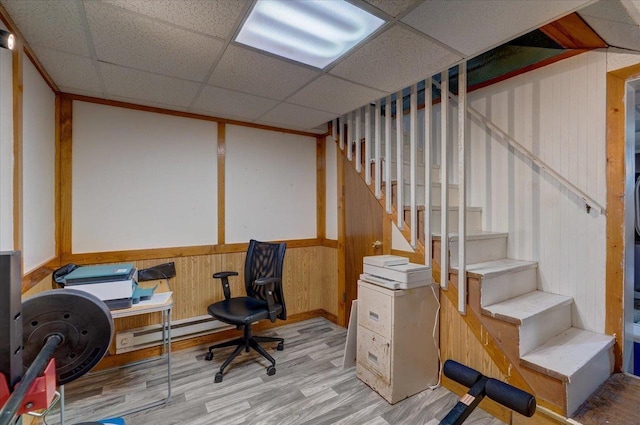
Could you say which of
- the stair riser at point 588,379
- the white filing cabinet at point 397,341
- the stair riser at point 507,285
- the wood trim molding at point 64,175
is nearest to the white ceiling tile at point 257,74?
the wood trim molding at point 64,175

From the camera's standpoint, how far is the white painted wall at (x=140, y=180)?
246cm

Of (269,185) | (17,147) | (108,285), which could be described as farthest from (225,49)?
(269,185)

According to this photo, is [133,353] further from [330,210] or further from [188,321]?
[330,210]

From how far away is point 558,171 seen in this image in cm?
222

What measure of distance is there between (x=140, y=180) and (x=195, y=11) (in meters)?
1.77

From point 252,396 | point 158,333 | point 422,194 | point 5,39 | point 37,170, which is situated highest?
point 5,39

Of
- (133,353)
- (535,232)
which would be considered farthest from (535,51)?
(133,353)

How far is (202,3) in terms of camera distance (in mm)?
1354

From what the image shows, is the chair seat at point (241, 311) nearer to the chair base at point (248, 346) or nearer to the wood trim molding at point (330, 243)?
the chair base at point (248, 346)

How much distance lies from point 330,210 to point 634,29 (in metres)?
2.72

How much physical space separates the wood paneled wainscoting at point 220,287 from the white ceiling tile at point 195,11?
165 centimetres

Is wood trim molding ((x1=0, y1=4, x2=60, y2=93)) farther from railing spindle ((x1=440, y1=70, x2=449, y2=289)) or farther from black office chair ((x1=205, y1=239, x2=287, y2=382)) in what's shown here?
railing spindle ((x1=440, y1=70, x2=449, y2=289))

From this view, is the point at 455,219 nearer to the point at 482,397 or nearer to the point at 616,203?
the point at 616,203

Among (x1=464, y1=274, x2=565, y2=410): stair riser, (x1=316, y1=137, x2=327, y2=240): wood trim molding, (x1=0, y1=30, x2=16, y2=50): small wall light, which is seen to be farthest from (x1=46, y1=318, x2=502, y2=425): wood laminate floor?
(x1=0, y1=30, x2=16, y2=50): small wall light
